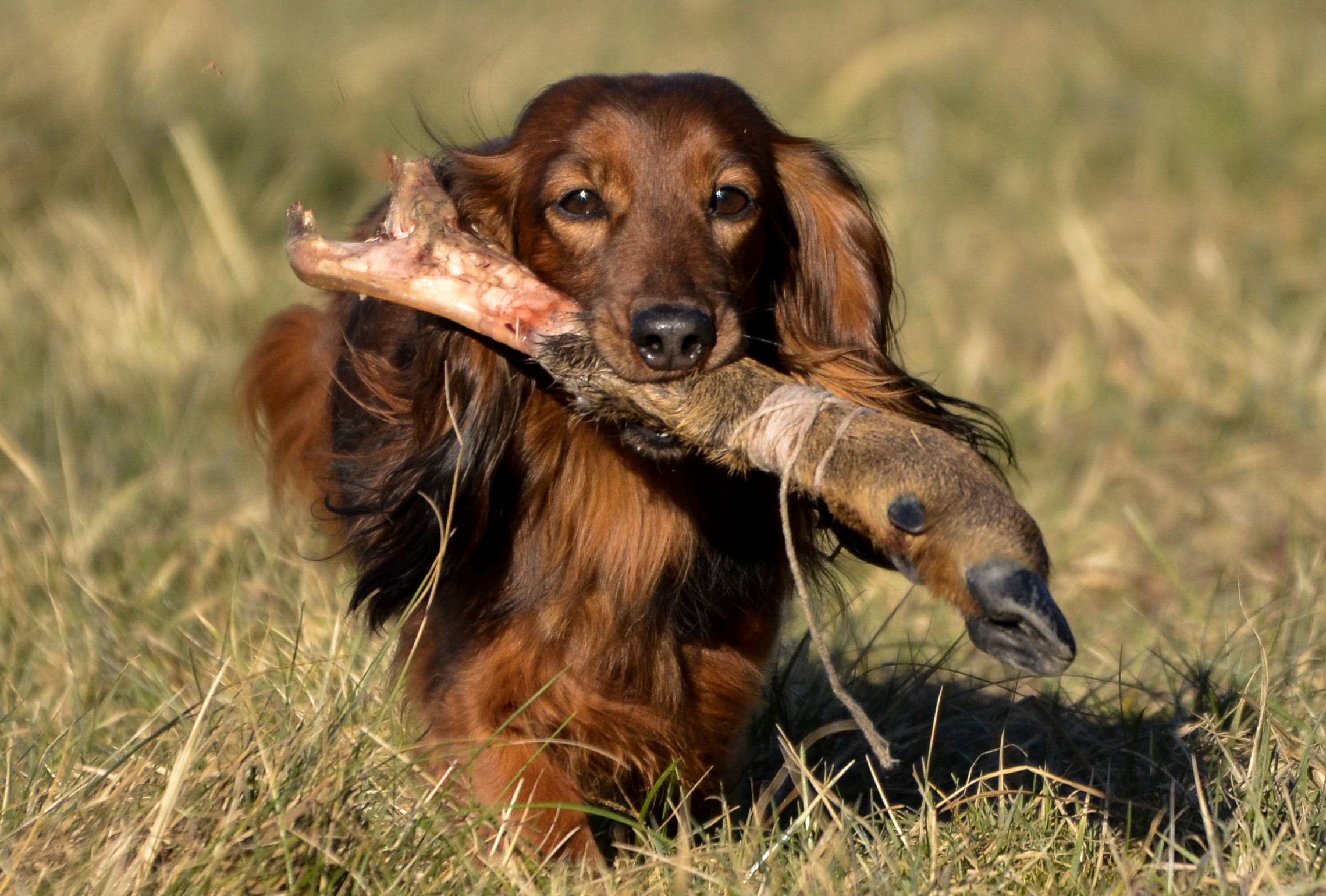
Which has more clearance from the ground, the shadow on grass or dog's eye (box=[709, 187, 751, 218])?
dog's eye (box=[709, 187, 751, 218])

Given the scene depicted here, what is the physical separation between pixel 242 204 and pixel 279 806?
5.04 metres

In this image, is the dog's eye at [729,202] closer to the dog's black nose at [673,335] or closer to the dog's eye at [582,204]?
the dog's eye at [582,204]

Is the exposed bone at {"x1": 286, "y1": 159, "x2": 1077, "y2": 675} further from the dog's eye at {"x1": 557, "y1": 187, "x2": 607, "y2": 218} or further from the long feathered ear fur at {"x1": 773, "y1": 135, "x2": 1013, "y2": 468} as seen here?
the long feathered ear fur at {"x1": 773, "y1": 135, "x2": 1013, "y2": 468}

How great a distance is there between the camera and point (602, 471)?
2.96 meters

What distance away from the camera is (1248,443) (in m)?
5.28

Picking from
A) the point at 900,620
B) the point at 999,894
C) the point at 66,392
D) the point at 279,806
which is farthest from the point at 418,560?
the point at 66,392

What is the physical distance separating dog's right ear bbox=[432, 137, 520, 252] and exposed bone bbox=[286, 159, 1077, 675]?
0.78 feet

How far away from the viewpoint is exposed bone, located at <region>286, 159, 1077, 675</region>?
207 cm

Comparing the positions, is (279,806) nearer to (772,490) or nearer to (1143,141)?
(772,490)

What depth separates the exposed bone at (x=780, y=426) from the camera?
6.79 ft

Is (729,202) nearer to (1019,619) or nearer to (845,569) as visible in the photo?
(845,569)

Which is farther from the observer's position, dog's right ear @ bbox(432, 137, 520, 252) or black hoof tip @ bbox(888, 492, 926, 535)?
dog's right ear @ bbox(432, 137, 520, 252)

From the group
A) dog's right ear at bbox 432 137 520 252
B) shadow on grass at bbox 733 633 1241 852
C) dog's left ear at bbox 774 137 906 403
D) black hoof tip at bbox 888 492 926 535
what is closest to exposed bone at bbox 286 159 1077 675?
black hoof tip at bbox 888 492 926 535

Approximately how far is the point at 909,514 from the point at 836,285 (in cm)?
104
